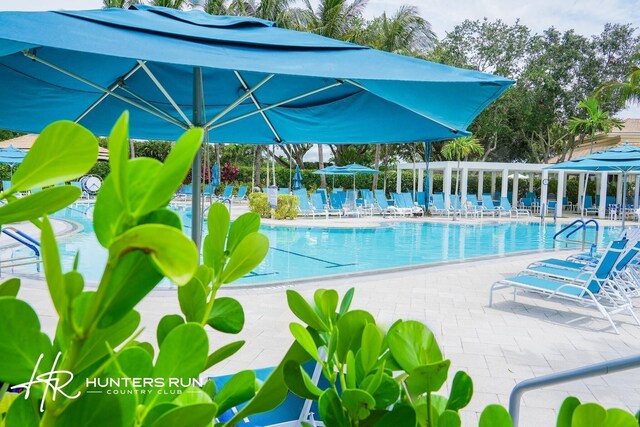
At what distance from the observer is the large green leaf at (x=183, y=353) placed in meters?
0.42

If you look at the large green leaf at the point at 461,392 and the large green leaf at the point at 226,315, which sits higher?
the large green leaf at the point at 226,315

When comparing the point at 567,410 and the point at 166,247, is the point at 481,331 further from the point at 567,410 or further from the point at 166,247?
the point at 166,247

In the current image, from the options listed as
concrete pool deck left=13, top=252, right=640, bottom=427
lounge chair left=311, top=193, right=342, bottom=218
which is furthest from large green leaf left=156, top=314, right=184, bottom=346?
lounge chair left=311, top=193, right=342, bottom=218

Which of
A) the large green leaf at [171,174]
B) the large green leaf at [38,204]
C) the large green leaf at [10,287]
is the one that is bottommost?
the large green leaf at [10,287]

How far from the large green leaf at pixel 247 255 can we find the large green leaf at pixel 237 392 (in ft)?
0.38

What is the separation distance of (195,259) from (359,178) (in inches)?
1314

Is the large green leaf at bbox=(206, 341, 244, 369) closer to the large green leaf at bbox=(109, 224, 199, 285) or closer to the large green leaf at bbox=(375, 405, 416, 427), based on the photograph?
the large green leaf at bbox=(375, 405, 416, 427)

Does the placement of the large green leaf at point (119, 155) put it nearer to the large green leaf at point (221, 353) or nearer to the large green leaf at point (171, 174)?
the large green leaf at point (171, 174)

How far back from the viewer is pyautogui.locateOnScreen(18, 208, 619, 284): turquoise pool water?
9.73 meters

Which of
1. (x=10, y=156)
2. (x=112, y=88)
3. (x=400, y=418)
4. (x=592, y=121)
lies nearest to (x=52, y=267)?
(x=400, y=418)

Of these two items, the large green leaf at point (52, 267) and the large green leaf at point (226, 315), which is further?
the large green leaf at point (226, 315)

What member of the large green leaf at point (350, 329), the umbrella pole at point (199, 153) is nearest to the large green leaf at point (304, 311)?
the large green leaf at point (350, 329)

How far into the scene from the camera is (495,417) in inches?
20.0

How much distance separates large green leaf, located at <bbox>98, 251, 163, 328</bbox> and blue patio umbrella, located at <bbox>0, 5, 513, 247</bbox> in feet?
6.94
